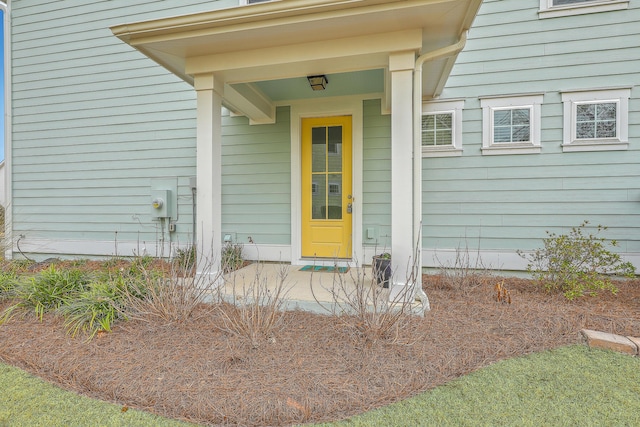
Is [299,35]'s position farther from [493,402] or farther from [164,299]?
[493,402]

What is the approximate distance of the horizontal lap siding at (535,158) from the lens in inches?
152

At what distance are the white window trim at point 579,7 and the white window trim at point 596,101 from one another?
977 mm

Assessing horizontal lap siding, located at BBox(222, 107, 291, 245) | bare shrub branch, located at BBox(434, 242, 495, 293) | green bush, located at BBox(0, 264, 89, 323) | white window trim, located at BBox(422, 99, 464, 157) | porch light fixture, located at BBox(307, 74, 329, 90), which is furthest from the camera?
horizontal lap siding, located at BBox(222, 107, 291, 245)

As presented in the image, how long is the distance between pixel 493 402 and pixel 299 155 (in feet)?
12.4

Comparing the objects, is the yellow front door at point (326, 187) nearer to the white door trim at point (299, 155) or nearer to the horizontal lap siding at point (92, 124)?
the white door trim at point (299, 155)

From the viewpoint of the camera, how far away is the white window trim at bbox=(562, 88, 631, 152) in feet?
12.5

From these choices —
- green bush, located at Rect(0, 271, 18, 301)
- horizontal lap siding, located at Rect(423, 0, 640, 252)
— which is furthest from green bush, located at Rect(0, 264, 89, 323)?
horizontal lap siding, located at Rect(423, 0, 640, 252)

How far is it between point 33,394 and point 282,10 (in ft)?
10.5

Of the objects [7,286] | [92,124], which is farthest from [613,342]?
[92,124]

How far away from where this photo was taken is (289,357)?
2205 millimetres

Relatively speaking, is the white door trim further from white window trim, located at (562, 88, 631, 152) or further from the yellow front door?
white window trim, located at (562, 88, 631, 152)

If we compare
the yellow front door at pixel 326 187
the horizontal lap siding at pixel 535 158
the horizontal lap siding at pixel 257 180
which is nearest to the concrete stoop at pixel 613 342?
the horizontal lap siding at pixel 535 158

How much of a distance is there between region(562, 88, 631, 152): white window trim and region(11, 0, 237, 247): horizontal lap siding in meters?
5.06

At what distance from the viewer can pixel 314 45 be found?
2984 millimetres
